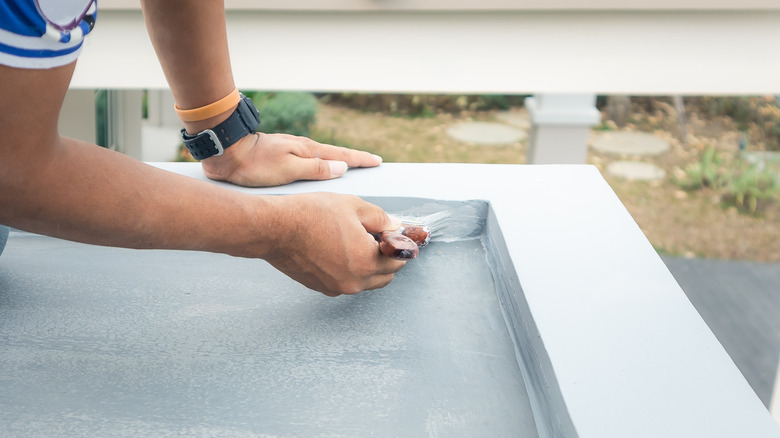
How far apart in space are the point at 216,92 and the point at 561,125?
3.57 metres

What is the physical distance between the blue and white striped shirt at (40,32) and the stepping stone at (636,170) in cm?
697

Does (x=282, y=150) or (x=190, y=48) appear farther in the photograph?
(x=282, y=150)

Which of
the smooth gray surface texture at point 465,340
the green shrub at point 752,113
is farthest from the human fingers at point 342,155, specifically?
the green shrub at point 752,113

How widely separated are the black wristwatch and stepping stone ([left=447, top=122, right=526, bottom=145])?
6.53 meters

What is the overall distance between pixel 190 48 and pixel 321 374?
2.29 ft

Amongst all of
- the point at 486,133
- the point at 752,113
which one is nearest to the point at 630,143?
the point at 486,133

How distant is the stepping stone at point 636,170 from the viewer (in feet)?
23.8

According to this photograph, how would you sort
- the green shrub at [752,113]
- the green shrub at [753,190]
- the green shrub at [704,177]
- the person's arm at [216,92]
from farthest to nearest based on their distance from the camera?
1. the green shrub at [752,113]
2. the green shrub at [704,177]
3. the green shrub at [753,190]
4. the person's arm at [216,92]

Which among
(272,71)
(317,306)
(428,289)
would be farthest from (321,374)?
(272,71)

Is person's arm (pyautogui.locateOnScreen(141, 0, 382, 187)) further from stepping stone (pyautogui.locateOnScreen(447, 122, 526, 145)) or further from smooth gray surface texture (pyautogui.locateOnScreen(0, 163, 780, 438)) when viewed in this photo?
stepping stone (pyautogui.locateOnScreen(447, 122, 526, 145))

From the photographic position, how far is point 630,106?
8852 mm

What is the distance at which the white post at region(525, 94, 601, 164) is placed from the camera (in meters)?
4.53

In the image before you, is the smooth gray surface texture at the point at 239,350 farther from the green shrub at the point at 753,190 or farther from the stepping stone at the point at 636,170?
the green shrub at the point at 753,190

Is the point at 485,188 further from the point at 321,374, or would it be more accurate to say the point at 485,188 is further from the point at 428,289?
the point at 321,374
